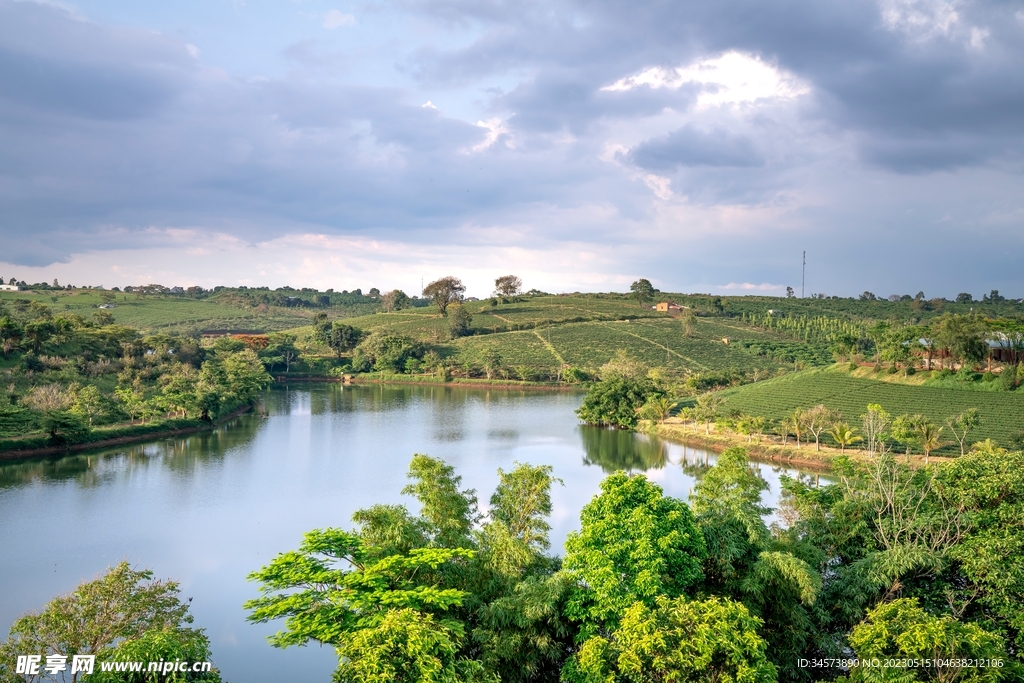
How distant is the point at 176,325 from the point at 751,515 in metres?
132

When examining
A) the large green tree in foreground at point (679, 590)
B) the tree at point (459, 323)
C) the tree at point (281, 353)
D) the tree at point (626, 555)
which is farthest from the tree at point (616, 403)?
the tree at point (459, 323)

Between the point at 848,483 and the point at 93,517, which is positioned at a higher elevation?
the point at 848,483

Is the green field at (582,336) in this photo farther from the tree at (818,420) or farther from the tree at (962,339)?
the tree at (818,420)

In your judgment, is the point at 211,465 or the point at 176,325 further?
the point at 176,325

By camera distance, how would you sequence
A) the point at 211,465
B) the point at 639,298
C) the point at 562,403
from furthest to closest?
the point at 639,298, the point at 562,403, the point at 211,465

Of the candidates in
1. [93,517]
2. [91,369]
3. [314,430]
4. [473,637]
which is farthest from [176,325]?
[473,637]

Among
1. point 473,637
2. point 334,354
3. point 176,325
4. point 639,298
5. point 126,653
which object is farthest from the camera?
point 639,298

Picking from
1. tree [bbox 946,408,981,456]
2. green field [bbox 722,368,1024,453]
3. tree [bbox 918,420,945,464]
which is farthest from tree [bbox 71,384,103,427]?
tree [bbox 946,408,981,456]

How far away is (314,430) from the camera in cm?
5850

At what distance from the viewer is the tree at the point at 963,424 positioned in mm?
44281

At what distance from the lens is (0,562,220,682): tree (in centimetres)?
1274

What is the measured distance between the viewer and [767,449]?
48.3 meters

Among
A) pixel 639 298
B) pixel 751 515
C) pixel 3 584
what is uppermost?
pixel 639 298

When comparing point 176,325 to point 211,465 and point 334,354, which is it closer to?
point 334,354
